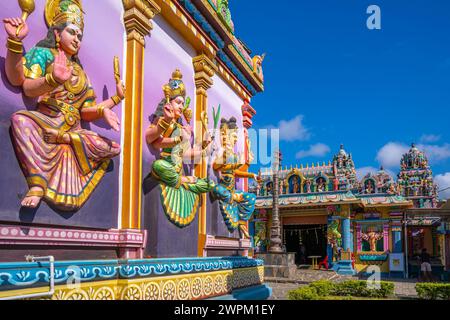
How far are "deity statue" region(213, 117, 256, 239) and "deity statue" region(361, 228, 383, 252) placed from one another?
17673 mm

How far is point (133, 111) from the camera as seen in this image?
18.2 feet

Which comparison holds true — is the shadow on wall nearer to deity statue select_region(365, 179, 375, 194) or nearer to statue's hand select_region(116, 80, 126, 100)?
statue's hand select_region(116, 80, 126, 100)

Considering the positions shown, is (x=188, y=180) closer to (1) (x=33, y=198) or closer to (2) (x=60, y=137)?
(2) (x=60, y=137)

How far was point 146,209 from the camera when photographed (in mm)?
5738

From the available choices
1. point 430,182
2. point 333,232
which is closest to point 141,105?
point 333,232

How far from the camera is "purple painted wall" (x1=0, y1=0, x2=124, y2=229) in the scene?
12.4 feet

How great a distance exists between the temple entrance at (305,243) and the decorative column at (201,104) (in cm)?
2253

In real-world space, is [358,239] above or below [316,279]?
above

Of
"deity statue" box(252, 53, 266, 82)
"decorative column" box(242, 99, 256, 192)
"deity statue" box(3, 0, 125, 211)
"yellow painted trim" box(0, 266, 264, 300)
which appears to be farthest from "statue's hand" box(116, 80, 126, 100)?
"deity statue" box(252, 53, 266, 82)

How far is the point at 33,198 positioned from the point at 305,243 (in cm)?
2940

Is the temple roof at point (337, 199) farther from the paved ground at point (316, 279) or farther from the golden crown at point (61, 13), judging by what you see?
the golden crown at point (61, 13)

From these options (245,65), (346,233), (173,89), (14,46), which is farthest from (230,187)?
(346,233)

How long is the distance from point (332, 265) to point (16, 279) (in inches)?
923

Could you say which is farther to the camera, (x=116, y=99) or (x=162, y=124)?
(x=162, y=124)
